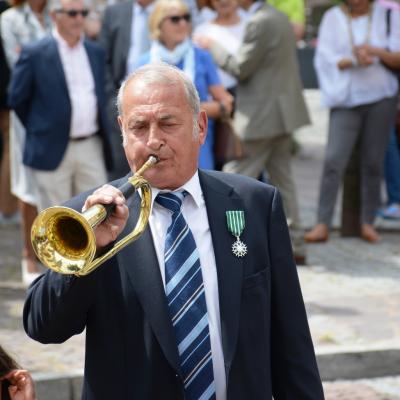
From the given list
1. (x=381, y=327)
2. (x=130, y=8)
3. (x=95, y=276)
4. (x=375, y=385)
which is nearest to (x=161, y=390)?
(x=95, y=276)

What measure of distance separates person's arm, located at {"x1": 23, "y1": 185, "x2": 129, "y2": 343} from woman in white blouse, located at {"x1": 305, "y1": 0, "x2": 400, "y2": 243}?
6749mm

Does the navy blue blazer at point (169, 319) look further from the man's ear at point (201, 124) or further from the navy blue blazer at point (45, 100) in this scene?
the navy blue blazer at point (45, 100)

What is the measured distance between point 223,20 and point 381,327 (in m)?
3.07

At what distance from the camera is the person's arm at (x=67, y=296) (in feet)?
10.4

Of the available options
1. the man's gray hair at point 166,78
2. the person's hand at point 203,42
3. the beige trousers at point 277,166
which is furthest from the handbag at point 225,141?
the man's gray hair at point 166,78

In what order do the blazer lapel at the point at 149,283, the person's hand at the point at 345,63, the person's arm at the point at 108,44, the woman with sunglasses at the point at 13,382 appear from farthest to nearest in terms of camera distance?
the person's hand at the point at 345,63, the person's arm at the point at 108,44, the woman with sunglasses at the point at 13,382, the blazer lapel at the point at 149,283

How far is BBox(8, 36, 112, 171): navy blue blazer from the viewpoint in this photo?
8352 millimetres

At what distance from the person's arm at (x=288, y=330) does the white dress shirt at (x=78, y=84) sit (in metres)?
4.95

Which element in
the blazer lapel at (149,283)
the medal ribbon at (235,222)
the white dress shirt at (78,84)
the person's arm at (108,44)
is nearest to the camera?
the blazer lapel at (149,283)

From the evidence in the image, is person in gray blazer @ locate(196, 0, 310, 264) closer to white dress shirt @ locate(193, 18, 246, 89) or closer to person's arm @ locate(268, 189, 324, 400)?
white dress shirt @ locate(193, 18, 246, 89)

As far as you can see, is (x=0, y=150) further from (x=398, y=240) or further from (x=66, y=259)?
(x=66, y=259)

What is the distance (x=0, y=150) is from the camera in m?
10.6

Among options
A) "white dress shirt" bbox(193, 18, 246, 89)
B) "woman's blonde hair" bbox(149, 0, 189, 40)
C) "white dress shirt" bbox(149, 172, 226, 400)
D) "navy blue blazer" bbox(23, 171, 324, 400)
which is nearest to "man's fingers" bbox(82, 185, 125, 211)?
"navy blue blazer" bbox(23, 171, 324, 400)

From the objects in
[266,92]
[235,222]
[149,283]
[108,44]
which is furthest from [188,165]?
[108,44]
